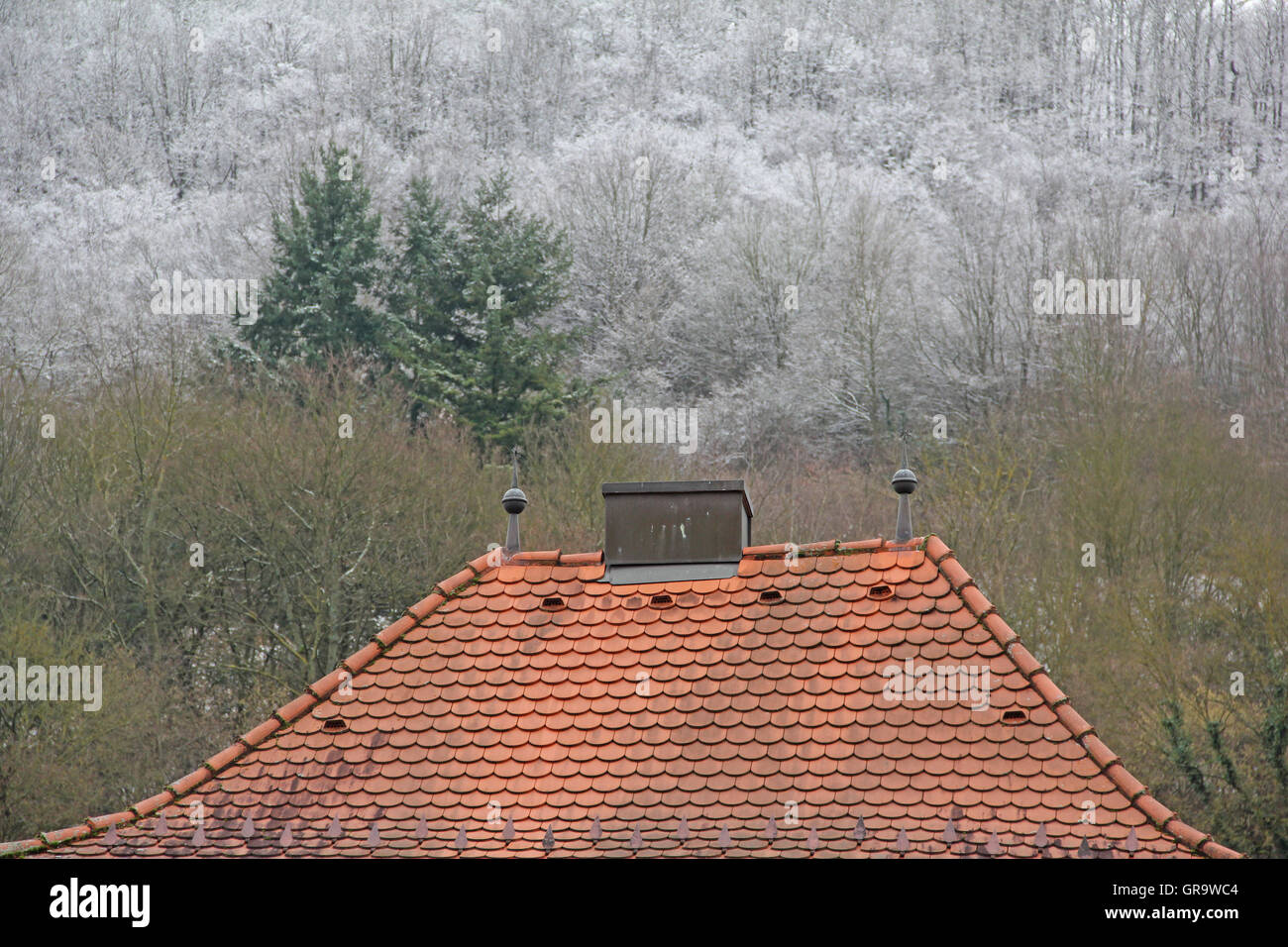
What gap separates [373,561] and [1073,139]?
191ft

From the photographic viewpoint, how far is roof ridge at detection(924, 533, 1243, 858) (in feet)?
28.1

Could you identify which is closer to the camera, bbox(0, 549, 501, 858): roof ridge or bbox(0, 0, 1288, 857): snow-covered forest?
bbox(0, 549, 501, 858): roof ridge

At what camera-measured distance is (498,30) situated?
97.6 m

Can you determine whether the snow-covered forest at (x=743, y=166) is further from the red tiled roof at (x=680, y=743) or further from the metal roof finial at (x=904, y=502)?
the red tiled roof at (x=680, y=743)

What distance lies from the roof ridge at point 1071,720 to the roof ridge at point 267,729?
2.93m

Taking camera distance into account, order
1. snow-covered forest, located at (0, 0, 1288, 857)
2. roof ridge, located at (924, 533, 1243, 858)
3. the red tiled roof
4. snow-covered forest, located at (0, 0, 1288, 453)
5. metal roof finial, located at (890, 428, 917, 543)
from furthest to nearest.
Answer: snow-covered forest, located at (0, 0, 1288, 453), snow-covered forest, located at (0, 0, 1288, 857), metal roof finial, located at (890, 428, 917, 543), the red tiled roof, roof ridge, located at (924, 533, 1243, 858)

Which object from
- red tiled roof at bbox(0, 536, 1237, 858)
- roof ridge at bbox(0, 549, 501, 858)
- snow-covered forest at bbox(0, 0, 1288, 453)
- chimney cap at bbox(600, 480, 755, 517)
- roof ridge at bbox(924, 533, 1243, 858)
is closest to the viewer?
roof ridge at bbox(924, 533, 1243, 858)

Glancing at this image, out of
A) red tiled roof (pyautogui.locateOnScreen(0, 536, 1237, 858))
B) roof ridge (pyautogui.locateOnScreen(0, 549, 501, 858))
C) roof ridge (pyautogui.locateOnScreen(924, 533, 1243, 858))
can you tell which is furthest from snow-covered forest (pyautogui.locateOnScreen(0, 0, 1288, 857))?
roof ridge (pyautogui.locateOnScreen(924, 533, 1243, 858))

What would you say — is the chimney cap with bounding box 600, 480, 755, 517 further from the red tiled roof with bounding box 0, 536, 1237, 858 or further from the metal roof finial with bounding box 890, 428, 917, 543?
the metal roof finial with bounding box 890, 428, 917, 543

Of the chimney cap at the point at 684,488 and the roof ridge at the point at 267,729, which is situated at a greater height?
the chimney cap at the point at 684,488

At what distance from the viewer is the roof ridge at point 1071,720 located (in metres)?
8.58

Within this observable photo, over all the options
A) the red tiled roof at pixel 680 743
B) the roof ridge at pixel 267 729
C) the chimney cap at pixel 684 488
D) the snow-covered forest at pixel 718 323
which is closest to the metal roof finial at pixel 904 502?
the red tiled roof at pixel 680 743

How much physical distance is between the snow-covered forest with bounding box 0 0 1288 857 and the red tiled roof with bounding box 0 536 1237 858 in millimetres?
15126
